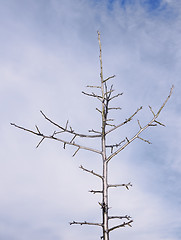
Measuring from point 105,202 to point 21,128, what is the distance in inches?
92.8

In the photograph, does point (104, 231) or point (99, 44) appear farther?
point (99, 44)

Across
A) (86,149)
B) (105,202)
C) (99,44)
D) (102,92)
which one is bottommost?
(105,202)

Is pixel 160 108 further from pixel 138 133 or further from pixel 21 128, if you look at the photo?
pixel 21 128

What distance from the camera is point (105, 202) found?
647 cm

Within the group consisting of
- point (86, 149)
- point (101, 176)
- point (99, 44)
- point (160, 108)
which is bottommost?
point (101, 176)

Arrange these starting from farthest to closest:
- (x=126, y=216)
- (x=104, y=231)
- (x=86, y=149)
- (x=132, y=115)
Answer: (x=132, y=115) → (x=86, y=149) → (x=126, y=216) → (x=104, y=231)

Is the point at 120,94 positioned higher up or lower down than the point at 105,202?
A: higher up

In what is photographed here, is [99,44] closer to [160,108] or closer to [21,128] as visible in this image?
[160,108]

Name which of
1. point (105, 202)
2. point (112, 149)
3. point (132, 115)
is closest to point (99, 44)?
point (132, 115)

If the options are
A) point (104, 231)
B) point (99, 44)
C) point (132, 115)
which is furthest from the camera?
point (99, 44)

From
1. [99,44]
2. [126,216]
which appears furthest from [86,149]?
[99,44]

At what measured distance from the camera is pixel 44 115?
7336 mm

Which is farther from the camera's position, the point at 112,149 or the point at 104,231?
the point at 112,149

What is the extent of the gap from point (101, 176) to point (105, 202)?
1.89 feet
